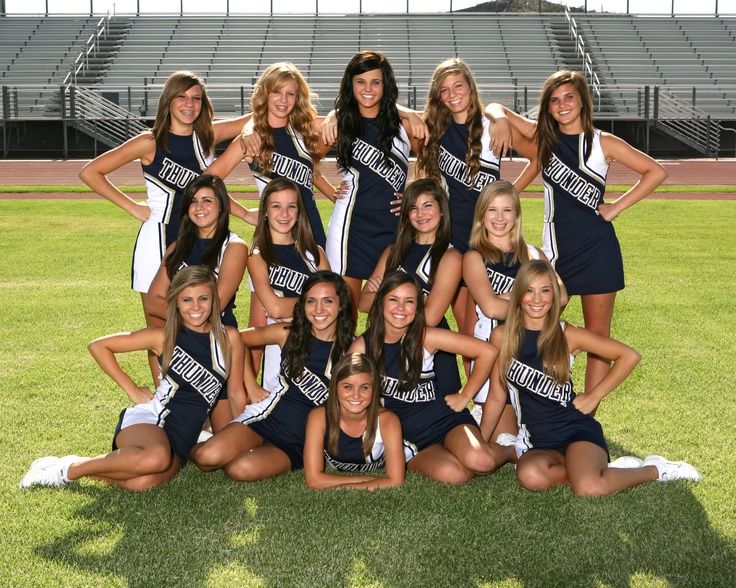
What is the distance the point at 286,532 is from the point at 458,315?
1.86m

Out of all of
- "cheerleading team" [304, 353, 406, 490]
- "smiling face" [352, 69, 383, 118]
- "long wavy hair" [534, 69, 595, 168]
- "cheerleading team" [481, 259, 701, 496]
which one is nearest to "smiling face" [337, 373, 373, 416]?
"cheerleading team" [304, 353, 406, 490]

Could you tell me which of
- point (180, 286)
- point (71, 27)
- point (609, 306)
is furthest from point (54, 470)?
point (71, 27)

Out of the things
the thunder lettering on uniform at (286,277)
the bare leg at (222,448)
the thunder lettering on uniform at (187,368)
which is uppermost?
the thunder lettering on uniform at (286,277)

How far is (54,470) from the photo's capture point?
401 centimetres

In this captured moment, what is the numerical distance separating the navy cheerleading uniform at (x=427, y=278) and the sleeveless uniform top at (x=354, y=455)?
53 centimetres

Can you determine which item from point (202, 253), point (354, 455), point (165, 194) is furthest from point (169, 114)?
point (354, 455)

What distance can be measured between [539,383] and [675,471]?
0.62 metres

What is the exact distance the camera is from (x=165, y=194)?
16.0ft

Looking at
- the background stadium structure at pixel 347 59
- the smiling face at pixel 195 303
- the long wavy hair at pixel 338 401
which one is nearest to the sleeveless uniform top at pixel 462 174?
the long wavy hair at pixel 338 401

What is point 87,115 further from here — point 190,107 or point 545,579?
point 545,579

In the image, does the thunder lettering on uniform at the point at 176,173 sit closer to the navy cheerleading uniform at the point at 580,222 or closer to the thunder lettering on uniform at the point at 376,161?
the thunder lettering on uniform at the point at 376,161

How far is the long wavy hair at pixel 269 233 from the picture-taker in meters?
4.62

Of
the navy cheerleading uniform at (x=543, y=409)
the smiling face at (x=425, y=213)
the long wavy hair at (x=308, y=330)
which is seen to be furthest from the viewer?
the smiling face at (x=425, y=213)

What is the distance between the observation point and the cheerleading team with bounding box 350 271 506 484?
161 inches
